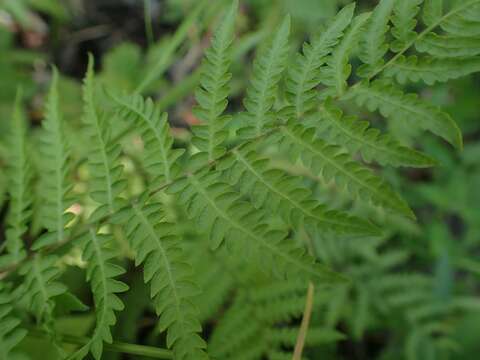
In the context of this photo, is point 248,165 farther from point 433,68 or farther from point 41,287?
point 41,287

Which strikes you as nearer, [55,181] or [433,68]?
[433,68]

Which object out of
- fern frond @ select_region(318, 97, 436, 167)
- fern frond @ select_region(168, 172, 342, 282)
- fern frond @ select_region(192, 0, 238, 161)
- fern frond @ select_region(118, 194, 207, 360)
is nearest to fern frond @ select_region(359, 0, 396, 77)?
fern frond @ select_region(318, 97, 436, 167)

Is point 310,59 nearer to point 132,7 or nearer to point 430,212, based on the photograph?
point 430,212

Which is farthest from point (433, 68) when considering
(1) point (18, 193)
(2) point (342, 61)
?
(1) point (18, 193)

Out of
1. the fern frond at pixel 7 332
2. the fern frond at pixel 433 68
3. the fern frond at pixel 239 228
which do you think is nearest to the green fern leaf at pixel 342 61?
the fern frond at pixel 433 68

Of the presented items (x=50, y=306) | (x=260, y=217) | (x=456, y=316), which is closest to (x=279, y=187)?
(x=260, y=217)
